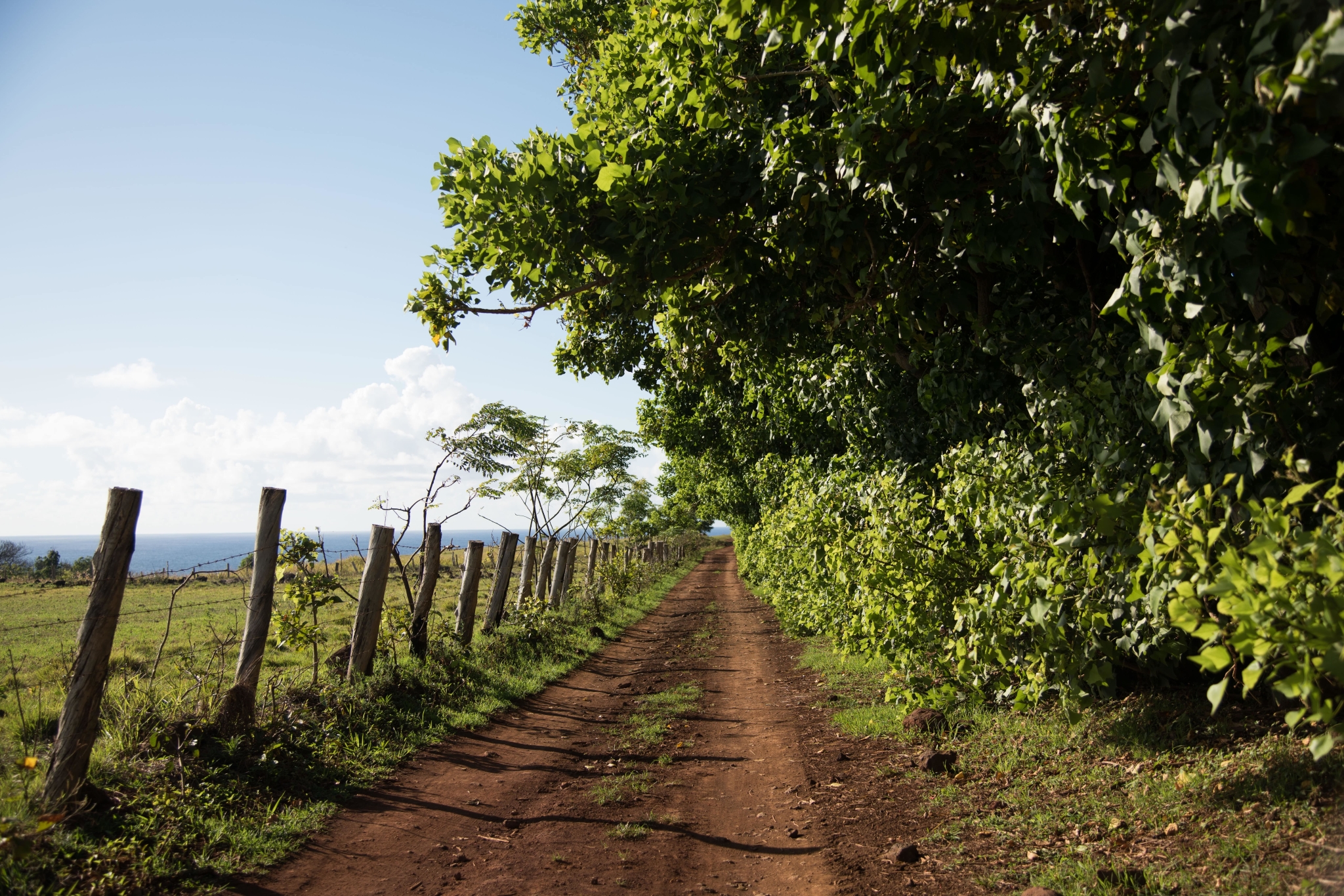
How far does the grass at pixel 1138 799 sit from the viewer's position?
10.7 feet

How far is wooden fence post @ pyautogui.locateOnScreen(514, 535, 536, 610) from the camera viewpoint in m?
14.0

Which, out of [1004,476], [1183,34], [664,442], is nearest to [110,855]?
[1004,476]

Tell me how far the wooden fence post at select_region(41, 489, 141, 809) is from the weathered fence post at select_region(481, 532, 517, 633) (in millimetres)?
6976

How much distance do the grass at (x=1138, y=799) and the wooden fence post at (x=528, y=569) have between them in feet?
29.8

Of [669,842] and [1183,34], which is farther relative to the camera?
[669,842]

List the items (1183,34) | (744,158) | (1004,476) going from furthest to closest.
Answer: (744,158) < (1004,476) < (1183,34)

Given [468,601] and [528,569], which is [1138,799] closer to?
[468,601]

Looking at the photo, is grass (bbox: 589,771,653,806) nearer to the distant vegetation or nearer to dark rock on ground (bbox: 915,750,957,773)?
dark rock on ground (bbox: 915,750,957,773)

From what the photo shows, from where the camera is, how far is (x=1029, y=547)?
4.75m

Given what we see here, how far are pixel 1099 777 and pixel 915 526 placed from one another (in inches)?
100

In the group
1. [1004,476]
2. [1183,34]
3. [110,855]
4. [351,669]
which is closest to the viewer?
[1183,34]

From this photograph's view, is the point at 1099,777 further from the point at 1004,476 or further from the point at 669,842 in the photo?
the point at 669,842

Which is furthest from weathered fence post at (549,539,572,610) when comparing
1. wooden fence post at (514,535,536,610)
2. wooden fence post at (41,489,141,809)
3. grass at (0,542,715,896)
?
wooden fence post at (41,489,141,809)

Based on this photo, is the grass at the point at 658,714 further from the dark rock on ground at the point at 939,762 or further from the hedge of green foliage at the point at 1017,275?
the dark rock on ground at the point at 939,762
